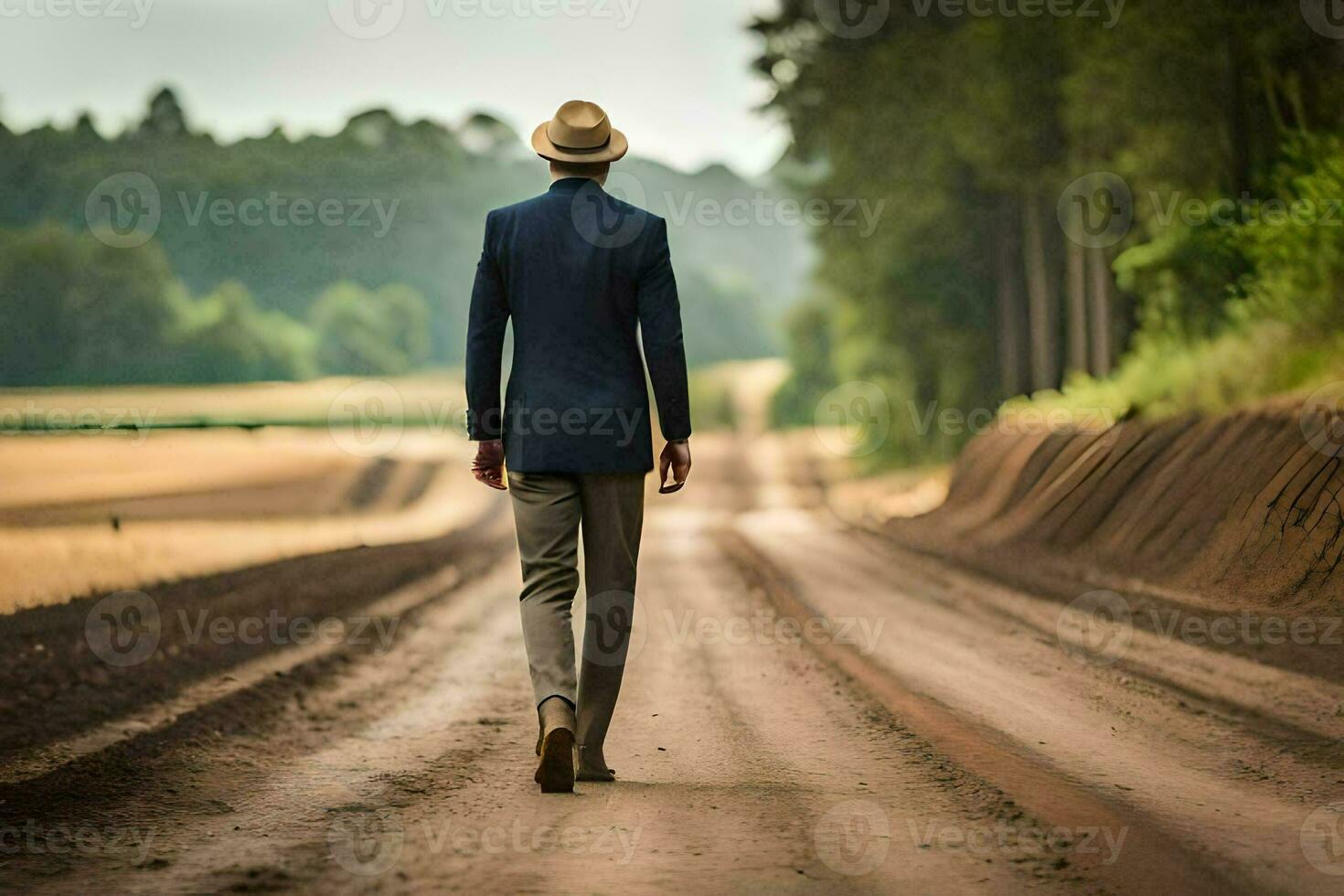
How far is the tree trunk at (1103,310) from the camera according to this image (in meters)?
23.6

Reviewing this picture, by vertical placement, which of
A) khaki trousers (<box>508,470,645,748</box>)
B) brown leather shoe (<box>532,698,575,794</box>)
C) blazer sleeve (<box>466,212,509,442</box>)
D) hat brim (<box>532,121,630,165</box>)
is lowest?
brown leather shoe (<box>532,698,575,794</box>)

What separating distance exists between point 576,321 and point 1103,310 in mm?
20348

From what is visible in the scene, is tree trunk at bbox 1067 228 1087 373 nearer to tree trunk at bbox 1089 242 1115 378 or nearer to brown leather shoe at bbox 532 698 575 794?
tree trunk at bbox 1089 242 1115 378

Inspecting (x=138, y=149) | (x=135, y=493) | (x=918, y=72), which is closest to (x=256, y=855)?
(x=135, y=493)

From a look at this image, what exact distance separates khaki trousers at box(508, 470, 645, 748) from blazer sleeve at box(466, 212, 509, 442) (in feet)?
0.96

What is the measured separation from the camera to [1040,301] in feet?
91.5

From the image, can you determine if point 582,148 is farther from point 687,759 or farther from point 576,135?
point 687,759

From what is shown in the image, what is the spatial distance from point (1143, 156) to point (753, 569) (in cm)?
959

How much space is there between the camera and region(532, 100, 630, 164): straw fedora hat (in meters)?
5.42

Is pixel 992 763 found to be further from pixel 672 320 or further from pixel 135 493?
pixel 135 493

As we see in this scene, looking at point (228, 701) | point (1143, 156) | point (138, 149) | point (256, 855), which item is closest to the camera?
point (256, 855)

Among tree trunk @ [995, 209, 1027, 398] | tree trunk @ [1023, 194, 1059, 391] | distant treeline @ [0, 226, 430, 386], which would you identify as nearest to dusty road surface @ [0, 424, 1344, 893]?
distant treeline @ [0, 226, 430, 386]

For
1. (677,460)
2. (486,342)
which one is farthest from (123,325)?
(677,460)

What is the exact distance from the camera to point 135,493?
A: 557 inches
